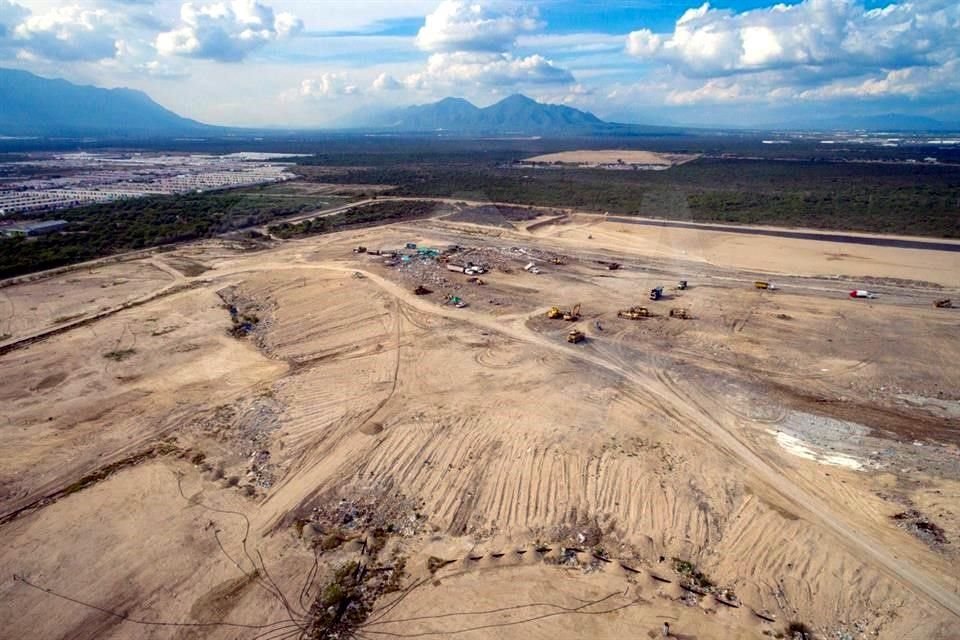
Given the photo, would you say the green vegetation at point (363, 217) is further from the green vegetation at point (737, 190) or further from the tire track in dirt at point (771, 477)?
the tire track in dirt at point (771, 477)

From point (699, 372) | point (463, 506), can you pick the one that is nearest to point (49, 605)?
point (463, 506)

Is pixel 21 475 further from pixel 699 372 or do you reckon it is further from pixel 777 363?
pixel 777 363

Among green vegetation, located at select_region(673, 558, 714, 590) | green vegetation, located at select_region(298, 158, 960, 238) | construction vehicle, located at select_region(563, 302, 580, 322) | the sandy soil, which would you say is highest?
the sandy soil

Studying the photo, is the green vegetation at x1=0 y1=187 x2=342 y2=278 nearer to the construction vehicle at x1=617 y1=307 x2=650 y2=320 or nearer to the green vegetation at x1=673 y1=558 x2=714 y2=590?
the construction vehicle at x1=617 y1=307 x2=650 y2=320

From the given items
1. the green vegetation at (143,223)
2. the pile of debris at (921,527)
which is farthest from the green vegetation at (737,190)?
the pile of debris at (921,527)

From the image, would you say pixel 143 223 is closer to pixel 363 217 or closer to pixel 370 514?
pixel 363 217

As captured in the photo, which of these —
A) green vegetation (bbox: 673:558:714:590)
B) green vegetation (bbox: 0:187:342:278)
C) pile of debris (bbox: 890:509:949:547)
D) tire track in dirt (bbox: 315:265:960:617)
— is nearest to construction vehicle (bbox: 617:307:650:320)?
tire track in dirt (bbox: 315:265:960:617)
